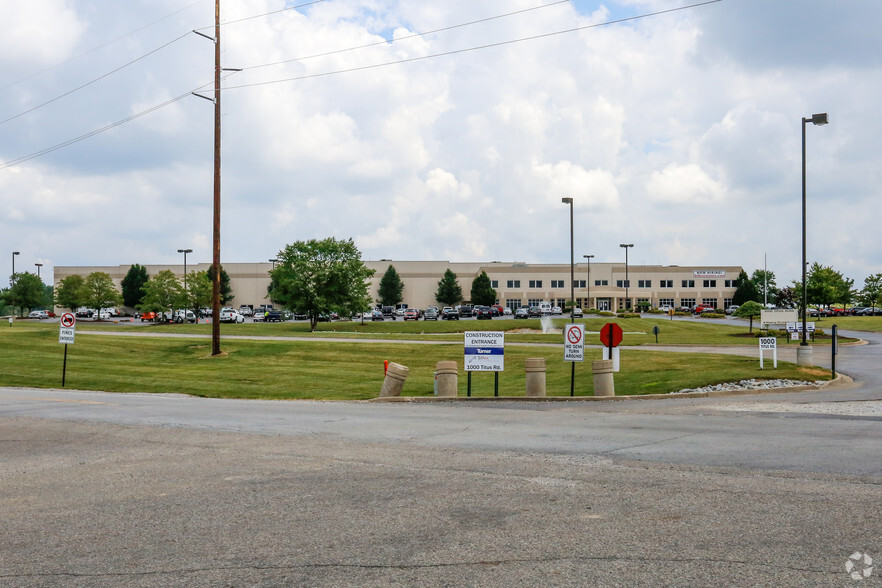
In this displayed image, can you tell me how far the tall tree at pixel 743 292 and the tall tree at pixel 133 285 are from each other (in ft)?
299

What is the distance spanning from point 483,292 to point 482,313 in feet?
98.9

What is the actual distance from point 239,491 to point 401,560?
3.10 m

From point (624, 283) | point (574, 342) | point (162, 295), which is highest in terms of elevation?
point (624, 283)

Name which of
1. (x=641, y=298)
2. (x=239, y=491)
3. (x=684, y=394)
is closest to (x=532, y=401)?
(x=684, y=394)

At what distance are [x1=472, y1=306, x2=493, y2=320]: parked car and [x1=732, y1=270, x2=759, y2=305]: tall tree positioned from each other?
49.8 metres

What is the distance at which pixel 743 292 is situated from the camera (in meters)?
116

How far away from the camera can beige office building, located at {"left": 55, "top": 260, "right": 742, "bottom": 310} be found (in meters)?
124

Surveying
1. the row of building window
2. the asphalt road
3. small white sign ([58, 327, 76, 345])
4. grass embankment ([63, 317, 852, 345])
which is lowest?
grass embankment ([63, 317, 852, 345])

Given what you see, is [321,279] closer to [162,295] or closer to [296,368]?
[162,295]

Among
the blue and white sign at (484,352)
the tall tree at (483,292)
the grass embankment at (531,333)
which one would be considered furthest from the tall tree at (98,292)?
the blue and white sign at (484,352)

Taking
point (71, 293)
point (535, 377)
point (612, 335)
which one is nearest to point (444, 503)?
point (535, 377)

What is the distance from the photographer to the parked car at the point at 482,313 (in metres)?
81.8

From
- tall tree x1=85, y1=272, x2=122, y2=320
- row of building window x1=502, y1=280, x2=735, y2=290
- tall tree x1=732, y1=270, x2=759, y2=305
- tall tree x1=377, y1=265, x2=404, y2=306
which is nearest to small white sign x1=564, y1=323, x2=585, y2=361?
tall tree x1=85, y1=272, x2=122, y2=320

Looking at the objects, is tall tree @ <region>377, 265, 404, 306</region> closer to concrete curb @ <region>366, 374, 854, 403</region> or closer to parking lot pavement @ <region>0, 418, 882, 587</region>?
concrete curb @ <region>366, 374, 854, 403</region>
